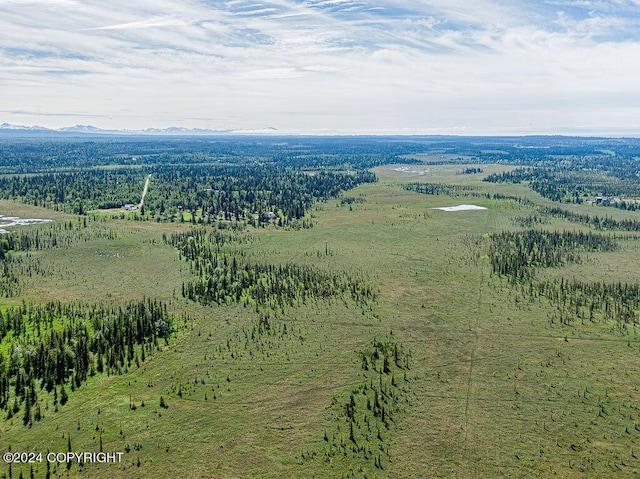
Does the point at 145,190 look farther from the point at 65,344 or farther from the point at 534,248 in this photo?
the point at 65,344

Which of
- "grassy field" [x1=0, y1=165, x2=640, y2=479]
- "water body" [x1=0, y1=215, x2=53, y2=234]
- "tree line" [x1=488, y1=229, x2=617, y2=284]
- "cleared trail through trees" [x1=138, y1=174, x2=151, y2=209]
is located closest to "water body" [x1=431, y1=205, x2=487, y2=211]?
"tree line" [x1=488, y1=229, x2=617, y2=284]

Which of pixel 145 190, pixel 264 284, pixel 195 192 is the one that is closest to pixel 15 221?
pixel 195 192

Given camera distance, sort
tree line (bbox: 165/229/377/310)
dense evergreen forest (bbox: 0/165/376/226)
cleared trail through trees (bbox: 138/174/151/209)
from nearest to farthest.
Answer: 1. tree line (bbox: 165/229/377/310)
2. dense evergreen forest (bbox: 0/165/376/226)
3. cleared trail through trees (bbox: 138/174/151/209)

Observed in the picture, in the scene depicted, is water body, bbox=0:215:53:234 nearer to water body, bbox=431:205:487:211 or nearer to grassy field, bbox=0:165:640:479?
grassy field, bbox=0:165:640:479

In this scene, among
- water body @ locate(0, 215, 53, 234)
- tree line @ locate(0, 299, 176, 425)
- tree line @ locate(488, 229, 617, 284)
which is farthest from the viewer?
water body @ locate(0, 215, 53, 234)

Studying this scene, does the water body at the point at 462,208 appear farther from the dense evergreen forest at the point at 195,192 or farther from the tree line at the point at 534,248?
the dense evergreen forest at the point at 195,192

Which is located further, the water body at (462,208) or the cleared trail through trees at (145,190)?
the cleared trail through trees at (145,190)

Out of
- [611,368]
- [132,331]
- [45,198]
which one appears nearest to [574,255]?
[611,368]

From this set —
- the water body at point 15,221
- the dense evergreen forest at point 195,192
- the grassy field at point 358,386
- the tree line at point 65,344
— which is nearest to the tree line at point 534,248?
the grassy field at point 358,386

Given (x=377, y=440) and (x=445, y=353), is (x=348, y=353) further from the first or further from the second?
(x=377, y=440)
